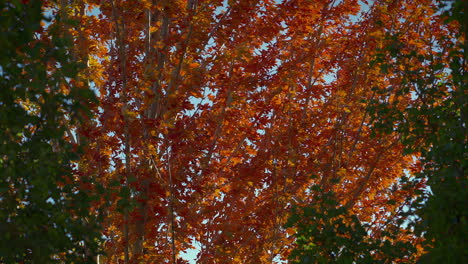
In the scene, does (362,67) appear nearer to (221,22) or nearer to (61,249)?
(221,22)

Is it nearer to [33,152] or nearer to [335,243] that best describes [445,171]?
[335,243]

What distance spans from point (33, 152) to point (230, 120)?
15.1ft

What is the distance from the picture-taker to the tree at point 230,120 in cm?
752

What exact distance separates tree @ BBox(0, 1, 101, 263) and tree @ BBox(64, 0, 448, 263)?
8.98 ft

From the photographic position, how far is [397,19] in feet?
30.3

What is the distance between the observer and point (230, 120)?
8492 mm

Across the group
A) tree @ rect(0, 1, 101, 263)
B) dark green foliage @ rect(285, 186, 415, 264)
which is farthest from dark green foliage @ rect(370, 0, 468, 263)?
tree @ rect(0, 1, 101, 263)

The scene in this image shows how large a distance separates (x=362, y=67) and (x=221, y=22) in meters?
2.64

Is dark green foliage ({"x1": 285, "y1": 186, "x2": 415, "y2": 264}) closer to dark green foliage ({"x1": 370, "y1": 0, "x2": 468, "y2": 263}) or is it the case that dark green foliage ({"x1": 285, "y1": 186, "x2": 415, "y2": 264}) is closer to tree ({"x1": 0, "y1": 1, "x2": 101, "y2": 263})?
dark green foliage ({"x1": 370, "y1": 0, "x2": 468, "y2": 263})

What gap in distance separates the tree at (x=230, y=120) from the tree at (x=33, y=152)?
2736 mm

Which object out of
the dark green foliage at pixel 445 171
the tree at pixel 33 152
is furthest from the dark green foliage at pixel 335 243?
the tree at pixel 33 152

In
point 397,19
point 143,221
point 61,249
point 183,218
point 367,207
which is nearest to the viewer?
point 61,249

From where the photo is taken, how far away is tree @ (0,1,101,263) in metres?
3.77

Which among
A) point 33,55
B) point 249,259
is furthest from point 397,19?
point 33,55
